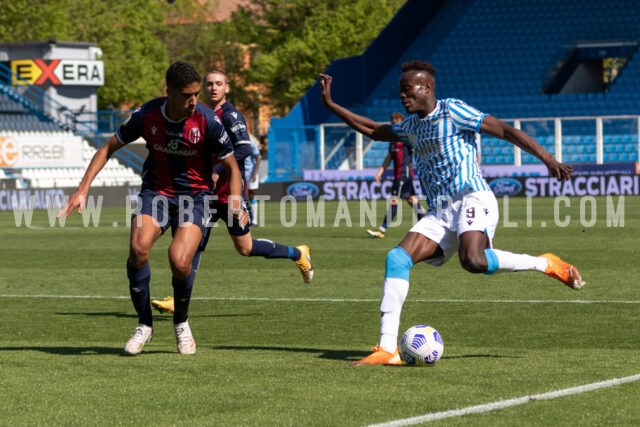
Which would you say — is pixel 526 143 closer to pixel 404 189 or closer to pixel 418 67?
pixel 418 67

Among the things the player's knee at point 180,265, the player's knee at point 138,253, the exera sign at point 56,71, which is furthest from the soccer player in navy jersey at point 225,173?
the exera sign at point 56,71

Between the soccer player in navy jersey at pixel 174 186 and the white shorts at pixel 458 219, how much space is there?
1.31m

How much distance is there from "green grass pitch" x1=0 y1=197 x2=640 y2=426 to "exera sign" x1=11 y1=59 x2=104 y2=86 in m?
32.9

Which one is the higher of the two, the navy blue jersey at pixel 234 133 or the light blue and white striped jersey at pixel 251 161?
the light blue and white striped jersey at pixel 251 161

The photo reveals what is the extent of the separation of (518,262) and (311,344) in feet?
5.68

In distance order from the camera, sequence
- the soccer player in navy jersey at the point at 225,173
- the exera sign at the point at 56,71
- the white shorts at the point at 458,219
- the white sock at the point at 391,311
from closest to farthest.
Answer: the white sock at the point at 391,311, the white shorts at the point at 458,219, the soccer player in navy jersey at the point at 225,173, the exera sign at the point at 56,71

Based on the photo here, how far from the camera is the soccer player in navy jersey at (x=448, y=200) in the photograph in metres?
7.92

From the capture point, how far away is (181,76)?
8055 millimetres

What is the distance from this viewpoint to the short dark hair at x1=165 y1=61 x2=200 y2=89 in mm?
8055

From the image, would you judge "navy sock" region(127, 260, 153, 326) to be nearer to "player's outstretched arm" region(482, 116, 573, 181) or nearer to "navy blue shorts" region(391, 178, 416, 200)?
"player's outstretched arm" region(482, 116, 573, 181)

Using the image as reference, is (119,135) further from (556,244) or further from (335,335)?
(556,244)

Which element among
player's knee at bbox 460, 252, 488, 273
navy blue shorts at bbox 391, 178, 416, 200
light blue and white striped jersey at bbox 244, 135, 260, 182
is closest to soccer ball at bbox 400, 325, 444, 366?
player's knee at bbox 460, 252, 488, 273

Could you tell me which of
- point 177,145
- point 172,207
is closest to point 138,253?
point 172,207

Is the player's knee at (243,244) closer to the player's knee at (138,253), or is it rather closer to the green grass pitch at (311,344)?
the green grass pitch at (311,344)
